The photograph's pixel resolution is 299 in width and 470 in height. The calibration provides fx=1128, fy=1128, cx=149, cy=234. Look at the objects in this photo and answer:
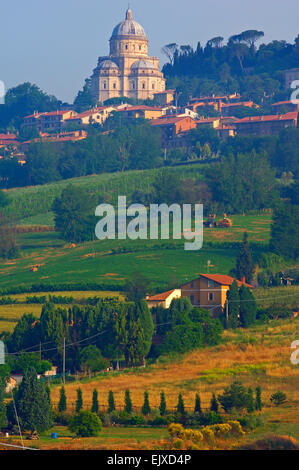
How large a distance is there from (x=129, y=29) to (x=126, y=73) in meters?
9.68

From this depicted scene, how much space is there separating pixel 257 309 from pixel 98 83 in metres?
119

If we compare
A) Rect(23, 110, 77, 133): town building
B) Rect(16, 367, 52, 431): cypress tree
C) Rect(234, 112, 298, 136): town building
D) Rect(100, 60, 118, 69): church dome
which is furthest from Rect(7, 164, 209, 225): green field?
Rect(16, 367, 52, 431): cypress tree

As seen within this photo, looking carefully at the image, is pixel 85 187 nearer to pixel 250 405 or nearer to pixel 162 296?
pixel 162 296

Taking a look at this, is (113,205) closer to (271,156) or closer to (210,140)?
(271,156)

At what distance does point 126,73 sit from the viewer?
176 metres

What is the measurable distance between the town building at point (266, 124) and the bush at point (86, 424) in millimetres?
96549

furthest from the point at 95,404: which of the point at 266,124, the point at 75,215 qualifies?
the point at 266,124

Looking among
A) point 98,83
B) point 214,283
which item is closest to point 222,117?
point 98,83

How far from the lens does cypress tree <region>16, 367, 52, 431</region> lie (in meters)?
39.3

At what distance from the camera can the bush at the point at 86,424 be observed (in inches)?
1505

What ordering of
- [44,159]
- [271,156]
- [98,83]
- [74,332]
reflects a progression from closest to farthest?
[74,332] → [271,156] → [44,159] → [98,83]

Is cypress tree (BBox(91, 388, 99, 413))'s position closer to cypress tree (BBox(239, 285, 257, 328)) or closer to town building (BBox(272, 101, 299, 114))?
cypress tree (BBox(239, 285, 257, 328))

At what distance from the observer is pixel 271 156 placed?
117 metres
